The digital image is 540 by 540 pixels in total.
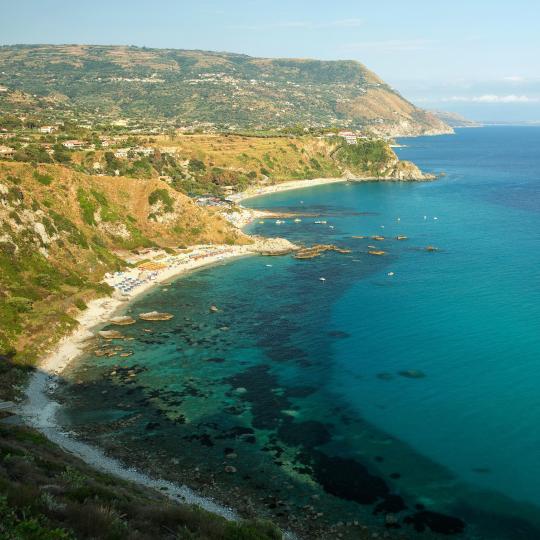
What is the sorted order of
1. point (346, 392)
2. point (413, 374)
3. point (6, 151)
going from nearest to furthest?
point (346, 392)
point (413, 374)
point (6, 151)

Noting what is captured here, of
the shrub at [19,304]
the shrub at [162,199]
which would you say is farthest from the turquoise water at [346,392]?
the shrub at [162,199]

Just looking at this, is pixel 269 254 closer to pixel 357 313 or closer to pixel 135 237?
pixel 135 237

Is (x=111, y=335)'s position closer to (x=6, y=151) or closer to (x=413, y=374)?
(x=413, y=374)

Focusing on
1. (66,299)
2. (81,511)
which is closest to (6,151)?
(66,299)

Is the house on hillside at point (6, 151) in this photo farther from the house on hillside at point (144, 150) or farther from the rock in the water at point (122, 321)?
the rock in the water at point (122, 321)

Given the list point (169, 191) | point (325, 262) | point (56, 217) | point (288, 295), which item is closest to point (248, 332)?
point (288, 295)

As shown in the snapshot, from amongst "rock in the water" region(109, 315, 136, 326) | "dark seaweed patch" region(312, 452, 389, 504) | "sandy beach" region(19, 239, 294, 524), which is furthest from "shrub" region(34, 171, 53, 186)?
"dark seaweed patch" region(312, 452, 389, 504)

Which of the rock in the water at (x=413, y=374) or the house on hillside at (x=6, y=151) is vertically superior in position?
the house on hillside at (x=6, y=151)
